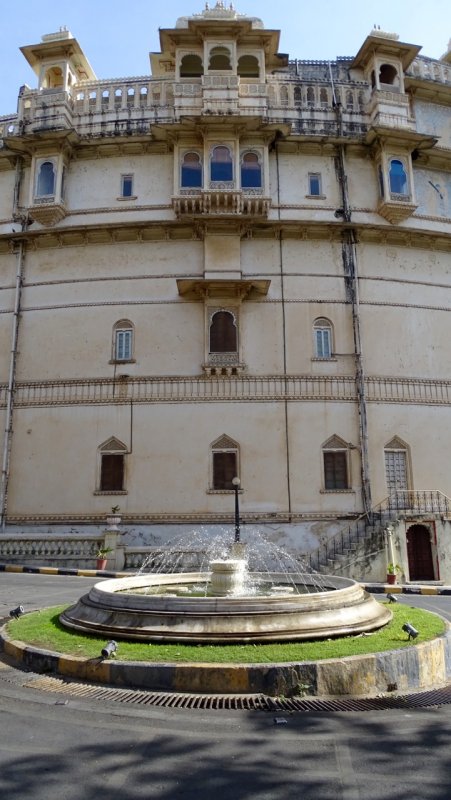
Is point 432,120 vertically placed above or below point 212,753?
above

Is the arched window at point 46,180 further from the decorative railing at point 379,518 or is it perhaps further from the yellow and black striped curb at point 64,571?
the decorative railing at point 379,518

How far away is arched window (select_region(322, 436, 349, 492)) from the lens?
63.9 feet

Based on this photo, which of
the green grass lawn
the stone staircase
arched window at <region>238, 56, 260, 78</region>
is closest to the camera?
the green grass lawn

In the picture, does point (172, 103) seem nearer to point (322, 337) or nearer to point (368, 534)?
point (322, 337)

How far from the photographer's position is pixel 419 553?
17750mm

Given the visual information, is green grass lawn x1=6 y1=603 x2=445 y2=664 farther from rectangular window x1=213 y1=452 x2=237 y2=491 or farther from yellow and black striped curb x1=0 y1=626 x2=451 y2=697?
rectangular window x1=213 y1=452 x2=237 y2=491

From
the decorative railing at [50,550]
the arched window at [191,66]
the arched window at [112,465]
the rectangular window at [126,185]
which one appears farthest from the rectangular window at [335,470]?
the arched window at [191,66]

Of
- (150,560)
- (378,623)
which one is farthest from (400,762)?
(150,560)

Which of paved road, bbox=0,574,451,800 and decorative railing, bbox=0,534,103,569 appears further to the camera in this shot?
decorative railing, bbox=0,534,103,569

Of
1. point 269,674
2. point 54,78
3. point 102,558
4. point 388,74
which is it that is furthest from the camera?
point 54,78

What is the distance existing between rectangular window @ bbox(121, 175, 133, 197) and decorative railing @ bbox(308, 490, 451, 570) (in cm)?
1402

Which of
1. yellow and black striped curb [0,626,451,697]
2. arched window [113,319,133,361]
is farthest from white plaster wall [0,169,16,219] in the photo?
yellow and black striped curb [0,626,451,697]

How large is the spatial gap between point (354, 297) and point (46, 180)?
468 inches

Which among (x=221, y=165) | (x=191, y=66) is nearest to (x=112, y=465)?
(x=221, y=165)
